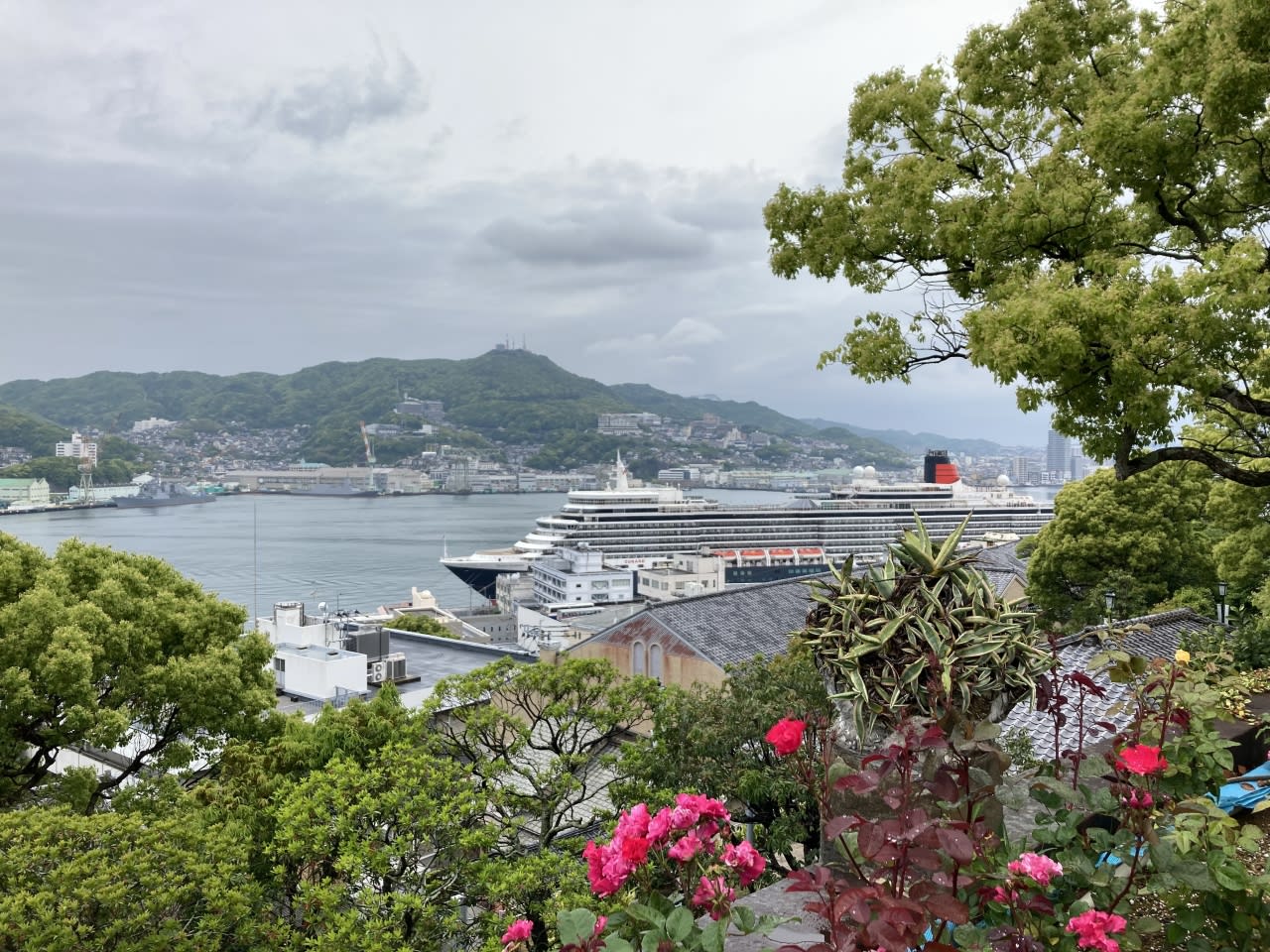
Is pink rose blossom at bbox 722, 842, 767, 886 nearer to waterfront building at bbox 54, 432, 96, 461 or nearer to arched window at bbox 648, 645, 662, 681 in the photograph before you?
arched window at bbox 648, 645, 662, 681

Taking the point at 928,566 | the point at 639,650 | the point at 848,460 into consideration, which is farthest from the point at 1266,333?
the point at 848,460

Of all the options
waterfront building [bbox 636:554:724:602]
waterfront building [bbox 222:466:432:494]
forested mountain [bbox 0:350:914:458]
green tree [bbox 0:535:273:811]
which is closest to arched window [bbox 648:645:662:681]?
green tree [bbox 0:535:273:811]

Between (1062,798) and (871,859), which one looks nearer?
(871,859)

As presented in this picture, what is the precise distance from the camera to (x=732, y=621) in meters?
14.6

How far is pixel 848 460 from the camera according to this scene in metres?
162

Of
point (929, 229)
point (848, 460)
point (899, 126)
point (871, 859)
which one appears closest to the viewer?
point (871, 859)

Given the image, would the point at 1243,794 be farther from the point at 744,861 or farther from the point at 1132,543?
the point at 1132,543

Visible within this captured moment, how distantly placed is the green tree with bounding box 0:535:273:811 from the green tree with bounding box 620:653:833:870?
4255 millimetres

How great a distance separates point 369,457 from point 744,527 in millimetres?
97428

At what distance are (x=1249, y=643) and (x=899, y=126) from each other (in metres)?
5.55

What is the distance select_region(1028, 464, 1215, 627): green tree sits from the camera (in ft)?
52.3

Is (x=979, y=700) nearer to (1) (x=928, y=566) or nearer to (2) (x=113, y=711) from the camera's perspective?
(1) (x=928, y=566)

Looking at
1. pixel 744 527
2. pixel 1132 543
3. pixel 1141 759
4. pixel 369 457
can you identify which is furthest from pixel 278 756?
pixel 369 457

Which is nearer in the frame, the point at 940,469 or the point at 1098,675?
the point at 1098,675
